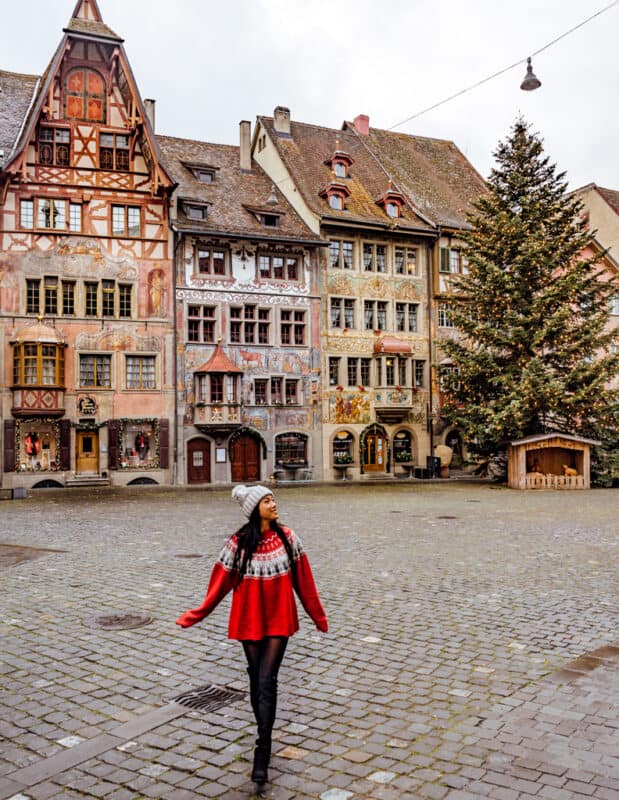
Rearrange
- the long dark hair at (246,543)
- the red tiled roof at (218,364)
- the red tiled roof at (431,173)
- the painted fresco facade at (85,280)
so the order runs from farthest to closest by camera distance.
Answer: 1. the red tiled roof at (431,173)
2. the red tiled roof at (218,364)
3. the painted fresco facade at (85,280)
4. the long dark hair at (246,543)

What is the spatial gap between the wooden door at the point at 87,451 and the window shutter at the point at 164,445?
248 cm

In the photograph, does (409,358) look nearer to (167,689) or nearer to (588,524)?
(588,524)

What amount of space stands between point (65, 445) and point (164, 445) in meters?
3.83

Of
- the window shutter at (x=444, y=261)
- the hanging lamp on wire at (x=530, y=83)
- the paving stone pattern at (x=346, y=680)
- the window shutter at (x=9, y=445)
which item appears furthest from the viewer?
the window shutter at (x=444, y=261)

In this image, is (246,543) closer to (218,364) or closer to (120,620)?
(120,620)

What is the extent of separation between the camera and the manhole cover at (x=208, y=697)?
18.2 ft

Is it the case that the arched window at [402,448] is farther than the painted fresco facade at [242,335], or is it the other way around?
the arched window at [402,448]

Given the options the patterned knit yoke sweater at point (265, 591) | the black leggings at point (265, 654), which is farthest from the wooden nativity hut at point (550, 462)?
the black leggings at point (265, 654)

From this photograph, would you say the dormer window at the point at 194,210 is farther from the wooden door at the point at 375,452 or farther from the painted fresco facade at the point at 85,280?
the wooden door at the point at 375,452

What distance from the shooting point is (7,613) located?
823 centimetres

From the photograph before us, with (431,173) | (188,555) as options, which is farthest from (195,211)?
(188,555)

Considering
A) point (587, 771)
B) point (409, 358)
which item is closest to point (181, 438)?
point (409, 358)

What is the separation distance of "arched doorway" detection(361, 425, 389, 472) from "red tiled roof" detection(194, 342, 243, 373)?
7.17m

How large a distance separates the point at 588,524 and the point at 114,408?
20.1 m
